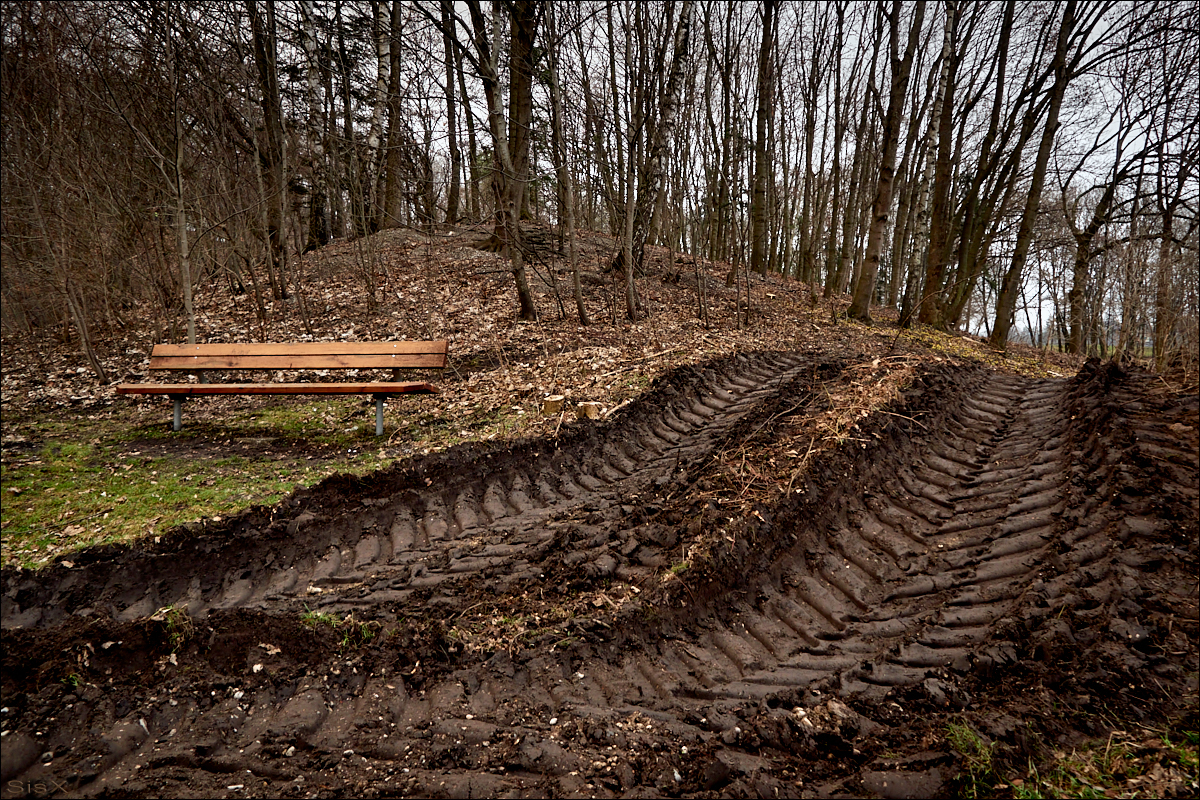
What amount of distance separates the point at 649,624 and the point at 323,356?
536cm

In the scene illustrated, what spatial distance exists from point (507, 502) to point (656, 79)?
366 inches

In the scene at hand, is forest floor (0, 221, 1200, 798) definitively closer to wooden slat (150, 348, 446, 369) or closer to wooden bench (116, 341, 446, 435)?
wooden bench (116, 341, 446, 435)

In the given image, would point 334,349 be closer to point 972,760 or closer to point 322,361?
point 322,361

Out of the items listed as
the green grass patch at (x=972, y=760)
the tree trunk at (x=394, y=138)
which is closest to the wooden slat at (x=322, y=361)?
the tree trunk at (x=394, y=138)

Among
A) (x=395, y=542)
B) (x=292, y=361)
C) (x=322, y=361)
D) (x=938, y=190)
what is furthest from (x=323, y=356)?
(x=938, y=190)

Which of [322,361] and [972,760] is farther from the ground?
[322,361]

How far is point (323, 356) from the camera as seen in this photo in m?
7.00

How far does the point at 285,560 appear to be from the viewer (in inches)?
174

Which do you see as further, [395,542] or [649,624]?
[395,542]

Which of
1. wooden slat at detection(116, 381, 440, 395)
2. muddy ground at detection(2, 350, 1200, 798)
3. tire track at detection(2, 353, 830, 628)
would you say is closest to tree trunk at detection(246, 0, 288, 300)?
wooden slat at detection(116, 381, 440, 395)

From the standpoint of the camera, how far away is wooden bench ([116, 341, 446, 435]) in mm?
6426

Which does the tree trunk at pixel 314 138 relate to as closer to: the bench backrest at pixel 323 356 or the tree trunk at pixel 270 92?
the tree trunk at pixel 270 92

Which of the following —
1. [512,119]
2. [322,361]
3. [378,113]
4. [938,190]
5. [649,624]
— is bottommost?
[649,624]

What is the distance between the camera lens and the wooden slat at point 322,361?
687 cm
